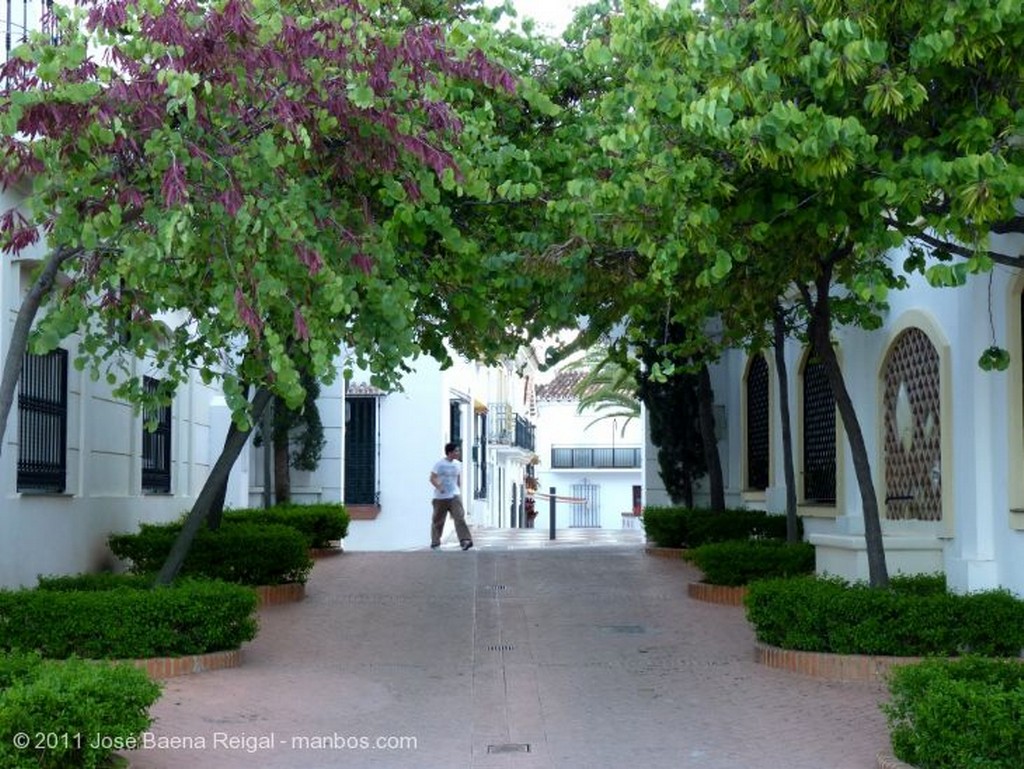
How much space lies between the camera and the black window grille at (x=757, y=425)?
70.5 feet

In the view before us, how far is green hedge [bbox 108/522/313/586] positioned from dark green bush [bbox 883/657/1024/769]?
29.3 feet

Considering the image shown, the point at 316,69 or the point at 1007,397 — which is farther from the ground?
the point at 316,69

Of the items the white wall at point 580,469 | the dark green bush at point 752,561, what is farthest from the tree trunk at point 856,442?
the white wall at point 580,469

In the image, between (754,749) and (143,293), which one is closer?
(754,749)

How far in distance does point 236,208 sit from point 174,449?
1161 centimetres

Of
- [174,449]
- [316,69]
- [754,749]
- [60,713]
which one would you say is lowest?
[754,749]

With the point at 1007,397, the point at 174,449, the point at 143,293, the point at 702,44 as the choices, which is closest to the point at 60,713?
the point at 143,293

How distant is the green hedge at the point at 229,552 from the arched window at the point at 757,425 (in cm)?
777

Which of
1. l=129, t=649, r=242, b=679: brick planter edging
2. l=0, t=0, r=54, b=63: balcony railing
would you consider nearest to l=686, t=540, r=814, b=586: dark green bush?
l=129, t=649, r=242, b=679: brick planter edging

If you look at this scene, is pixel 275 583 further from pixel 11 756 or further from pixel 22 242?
pixel 11 756

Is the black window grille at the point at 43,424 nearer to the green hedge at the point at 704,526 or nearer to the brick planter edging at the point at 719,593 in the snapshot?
the brick planter edging at the point at 719,593

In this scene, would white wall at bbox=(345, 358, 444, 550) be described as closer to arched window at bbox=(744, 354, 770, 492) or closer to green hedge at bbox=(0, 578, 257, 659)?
arched window at bbox=(744, 354, 770, 492)

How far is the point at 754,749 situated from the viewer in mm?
8766

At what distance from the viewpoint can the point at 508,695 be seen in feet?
34.8
